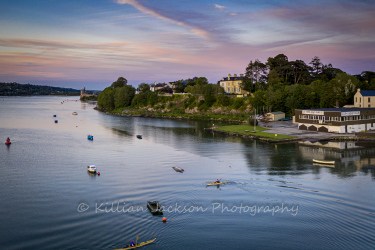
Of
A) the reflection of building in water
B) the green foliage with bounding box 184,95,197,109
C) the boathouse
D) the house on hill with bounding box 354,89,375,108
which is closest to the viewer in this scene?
the reflection of building in water

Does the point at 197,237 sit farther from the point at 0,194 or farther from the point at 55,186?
the point at 0,194

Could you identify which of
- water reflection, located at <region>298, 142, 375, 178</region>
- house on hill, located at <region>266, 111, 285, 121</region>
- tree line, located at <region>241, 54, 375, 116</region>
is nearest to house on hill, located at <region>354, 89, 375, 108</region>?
tree line, located at <region>241, 54, 375, 116</region>

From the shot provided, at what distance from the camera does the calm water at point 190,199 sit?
19.9 metres

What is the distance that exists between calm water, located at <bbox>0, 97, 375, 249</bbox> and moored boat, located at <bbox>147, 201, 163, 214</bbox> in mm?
536

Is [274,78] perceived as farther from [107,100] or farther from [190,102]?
[107,100]

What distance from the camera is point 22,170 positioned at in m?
35.3

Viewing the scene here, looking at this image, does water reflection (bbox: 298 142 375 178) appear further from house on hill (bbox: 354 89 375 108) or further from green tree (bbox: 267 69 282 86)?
green tree (bbox: 267 69 282 86)

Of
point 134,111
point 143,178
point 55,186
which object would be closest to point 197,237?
point 143,178

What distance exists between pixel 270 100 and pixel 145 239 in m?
75.4

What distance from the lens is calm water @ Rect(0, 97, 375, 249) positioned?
1986cm

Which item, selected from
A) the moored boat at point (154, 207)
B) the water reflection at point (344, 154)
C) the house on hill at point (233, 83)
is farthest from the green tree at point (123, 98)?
the moored boat at point (154, 207)

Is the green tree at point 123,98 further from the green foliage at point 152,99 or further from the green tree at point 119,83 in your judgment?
the green tree at point 119,83

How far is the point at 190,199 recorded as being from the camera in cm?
2606

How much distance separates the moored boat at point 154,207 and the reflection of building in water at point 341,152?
2545 centimetres
